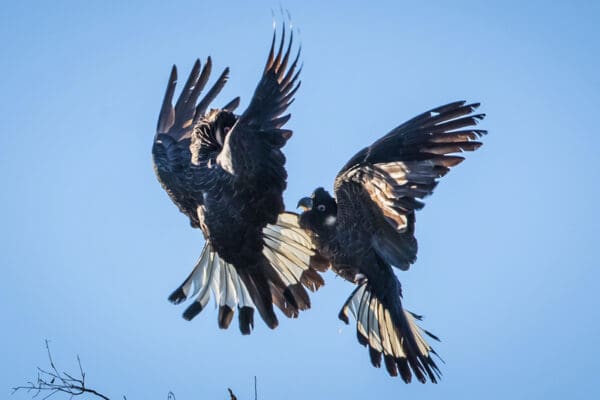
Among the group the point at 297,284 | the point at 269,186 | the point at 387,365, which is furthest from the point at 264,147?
the point at 387,365

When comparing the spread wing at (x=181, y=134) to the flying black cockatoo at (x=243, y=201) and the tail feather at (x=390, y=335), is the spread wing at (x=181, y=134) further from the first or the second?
the tail feather at (x=390, y=335)

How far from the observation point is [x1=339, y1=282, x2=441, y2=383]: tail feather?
851 centimetres

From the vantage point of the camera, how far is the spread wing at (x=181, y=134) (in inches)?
361

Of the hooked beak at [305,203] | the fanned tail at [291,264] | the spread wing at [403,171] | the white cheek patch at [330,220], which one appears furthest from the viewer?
the fanned tail at [291,264]

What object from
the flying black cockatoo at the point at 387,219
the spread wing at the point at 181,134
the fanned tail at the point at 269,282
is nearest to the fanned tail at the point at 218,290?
the fanned tail at the point at 269,282

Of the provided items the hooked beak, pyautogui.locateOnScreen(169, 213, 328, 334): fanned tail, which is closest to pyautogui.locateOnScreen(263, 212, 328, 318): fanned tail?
pyautogui.locateOnScreen(169, 213, 328, 334): fanned tail

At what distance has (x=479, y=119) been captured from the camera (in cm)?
830

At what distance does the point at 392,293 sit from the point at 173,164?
264 centimetres

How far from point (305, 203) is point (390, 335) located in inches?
60.7

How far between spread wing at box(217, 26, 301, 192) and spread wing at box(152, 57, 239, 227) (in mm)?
746

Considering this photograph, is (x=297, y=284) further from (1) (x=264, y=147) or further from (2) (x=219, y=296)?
(1) (x=264, y=147)

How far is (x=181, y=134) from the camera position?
10.1 meters

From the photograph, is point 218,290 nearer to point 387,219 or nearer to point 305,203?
point 305,203

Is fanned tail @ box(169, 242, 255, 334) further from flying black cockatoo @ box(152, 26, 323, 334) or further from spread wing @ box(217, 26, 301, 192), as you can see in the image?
spread wing @ box(217, 26, 301, 192)
